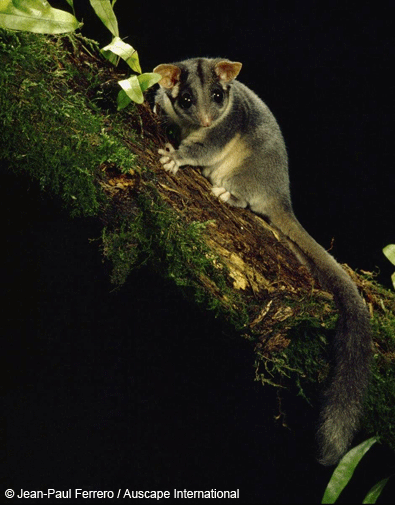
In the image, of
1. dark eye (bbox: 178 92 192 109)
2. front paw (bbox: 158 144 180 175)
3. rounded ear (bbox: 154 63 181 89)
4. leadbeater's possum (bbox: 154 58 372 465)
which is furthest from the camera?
dark eye (bbox: 178 92 192 109)

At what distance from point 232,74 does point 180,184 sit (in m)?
1.04

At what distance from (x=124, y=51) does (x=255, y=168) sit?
4.07ft

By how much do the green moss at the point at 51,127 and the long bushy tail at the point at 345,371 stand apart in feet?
4.14

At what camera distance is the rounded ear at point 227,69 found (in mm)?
3090

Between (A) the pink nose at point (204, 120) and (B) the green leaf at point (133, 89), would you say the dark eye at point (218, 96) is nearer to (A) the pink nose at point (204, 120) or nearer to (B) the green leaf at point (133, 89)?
(A) the pink nose at point (204, 120)

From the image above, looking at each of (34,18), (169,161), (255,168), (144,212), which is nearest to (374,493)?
(144,212)

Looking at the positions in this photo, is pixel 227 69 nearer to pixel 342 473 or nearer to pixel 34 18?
pixel 34 18

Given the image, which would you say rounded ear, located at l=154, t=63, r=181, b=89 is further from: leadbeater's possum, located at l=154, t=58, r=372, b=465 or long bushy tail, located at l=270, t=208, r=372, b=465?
long bushy tail, located at l=270, t=208, r=372, b=465

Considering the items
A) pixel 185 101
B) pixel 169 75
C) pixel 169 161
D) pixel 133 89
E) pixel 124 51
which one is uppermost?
pixel 124 51

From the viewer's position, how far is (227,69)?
10.4 feet

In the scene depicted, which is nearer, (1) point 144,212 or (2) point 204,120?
(1) point 144,212

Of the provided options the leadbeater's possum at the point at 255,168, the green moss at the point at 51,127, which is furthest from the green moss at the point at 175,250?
the leadbeater's possum at the point at 255,168

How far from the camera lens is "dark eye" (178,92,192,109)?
3.11m

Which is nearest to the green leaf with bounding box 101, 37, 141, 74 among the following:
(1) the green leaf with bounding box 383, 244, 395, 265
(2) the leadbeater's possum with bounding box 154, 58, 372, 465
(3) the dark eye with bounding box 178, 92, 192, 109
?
(2) the leadbeater's possum with bounding box 154, 58, 372, 465
